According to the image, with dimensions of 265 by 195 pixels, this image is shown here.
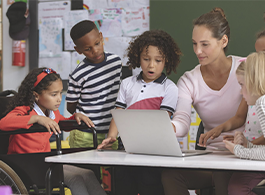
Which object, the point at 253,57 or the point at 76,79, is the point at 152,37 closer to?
the point at 76,79

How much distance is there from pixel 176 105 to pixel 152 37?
382mm

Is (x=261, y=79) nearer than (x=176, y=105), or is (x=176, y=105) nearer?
(x=261, y=79)

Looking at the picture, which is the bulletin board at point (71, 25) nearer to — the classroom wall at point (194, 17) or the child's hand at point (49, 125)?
the classroom wall at point (194, 17)

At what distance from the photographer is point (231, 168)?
0.93 m

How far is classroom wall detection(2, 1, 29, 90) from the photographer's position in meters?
3.19

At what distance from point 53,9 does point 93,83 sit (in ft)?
5.14

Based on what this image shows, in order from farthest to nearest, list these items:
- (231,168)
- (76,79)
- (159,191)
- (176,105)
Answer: (76,79)
(176,105)
(159,191)
(231,168)

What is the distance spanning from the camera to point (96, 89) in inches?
72.2

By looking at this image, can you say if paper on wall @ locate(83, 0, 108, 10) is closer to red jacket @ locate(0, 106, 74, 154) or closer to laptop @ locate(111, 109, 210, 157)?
red jacket @ locate(0, 106, 74, 154)

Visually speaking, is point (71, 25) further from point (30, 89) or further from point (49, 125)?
point (49, 125)

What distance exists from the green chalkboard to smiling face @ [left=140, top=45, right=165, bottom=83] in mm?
1050

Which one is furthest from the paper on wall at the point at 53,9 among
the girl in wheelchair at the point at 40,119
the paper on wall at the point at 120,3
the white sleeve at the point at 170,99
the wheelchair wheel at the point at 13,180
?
the wheelchair wheel at the point at 13,180

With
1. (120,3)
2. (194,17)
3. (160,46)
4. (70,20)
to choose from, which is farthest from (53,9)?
(160,46)

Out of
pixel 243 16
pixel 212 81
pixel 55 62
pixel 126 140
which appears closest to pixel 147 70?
pixel 212 81
